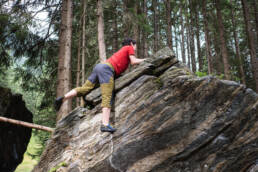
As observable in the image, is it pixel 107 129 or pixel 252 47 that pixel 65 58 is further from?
pixel 252 47

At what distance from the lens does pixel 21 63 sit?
9.83 m

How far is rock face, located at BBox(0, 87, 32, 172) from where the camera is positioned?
8.47 metres

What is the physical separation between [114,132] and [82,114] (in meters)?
1.19

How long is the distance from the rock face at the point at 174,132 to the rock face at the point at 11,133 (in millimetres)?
5416

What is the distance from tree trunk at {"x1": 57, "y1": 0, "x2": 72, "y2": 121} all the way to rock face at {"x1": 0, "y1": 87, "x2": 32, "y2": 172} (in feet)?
10.2

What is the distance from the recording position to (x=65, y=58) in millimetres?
7445

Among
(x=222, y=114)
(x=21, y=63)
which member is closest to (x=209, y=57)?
(x=222, y=114)

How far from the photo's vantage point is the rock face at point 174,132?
370 centimetres

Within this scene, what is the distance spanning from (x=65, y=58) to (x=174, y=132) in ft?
17.9

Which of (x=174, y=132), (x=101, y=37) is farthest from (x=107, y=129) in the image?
(x=101, y=37)

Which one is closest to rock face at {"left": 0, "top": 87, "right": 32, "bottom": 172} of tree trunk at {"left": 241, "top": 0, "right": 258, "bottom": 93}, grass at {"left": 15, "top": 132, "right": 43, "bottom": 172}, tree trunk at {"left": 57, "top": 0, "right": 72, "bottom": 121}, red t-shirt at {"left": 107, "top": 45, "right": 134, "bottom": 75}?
grass at {"left": 15, "top": 132, "right": 43, "bottom": 172}

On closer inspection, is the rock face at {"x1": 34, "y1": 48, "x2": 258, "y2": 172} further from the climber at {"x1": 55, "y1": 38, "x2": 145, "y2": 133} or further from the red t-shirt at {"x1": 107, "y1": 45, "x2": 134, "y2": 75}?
the red t-shirt at {"x1": 107, "y1": 45, "x2": 134, "y2": 75}

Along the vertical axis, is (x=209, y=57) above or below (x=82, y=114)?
above

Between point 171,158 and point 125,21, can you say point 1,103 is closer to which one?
point 125,21
